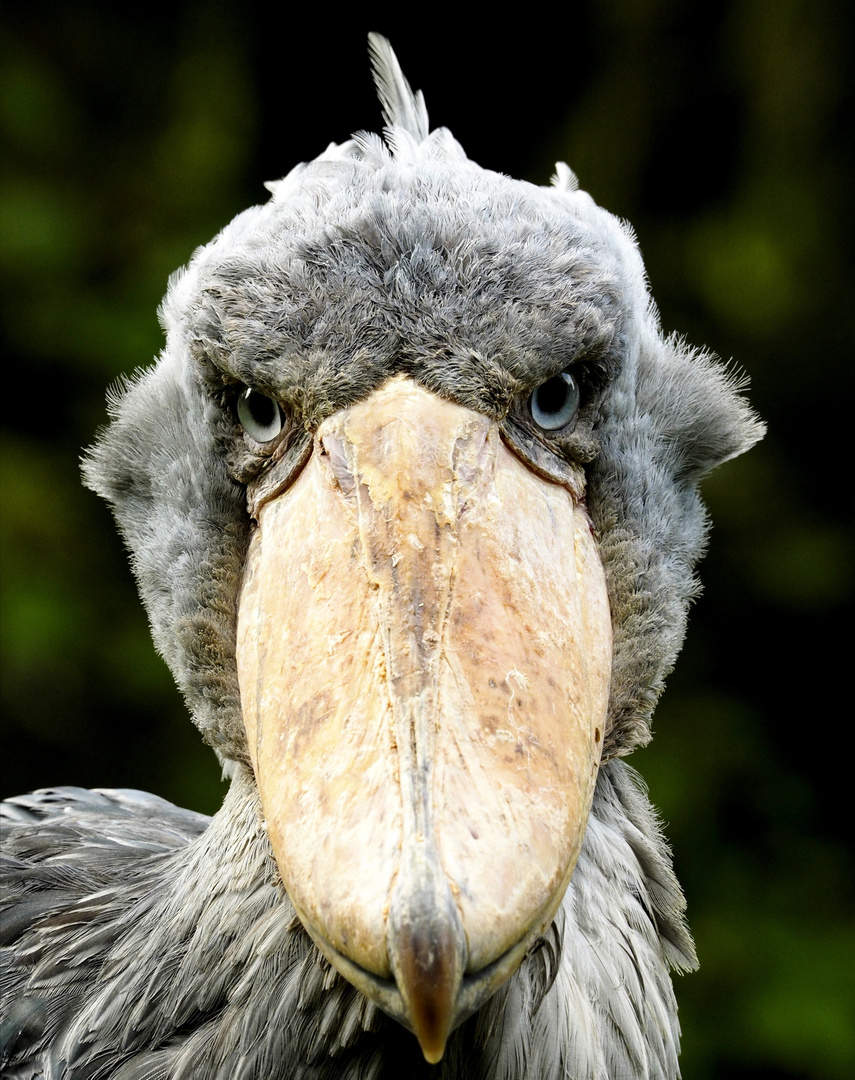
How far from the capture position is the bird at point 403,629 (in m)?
1.02

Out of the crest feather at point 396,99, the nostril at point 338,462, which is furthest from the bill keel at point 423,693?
the crest feather at point 396,99

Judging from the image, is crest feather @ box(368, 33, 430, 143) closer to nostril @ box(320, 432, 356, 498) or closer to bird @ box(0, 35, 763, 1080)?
bird @ box(0, 35, 763, 1080)

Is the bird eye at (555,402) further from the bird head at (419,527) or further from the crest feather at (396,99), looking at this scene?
the crest feather at (396,99)

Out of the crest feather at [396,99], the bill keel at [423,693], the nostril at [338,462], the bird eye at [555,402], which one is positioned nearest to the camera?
the bill keel at [423,693]

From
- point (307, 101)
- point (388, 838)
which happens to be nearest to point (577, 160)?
point (307, 101)

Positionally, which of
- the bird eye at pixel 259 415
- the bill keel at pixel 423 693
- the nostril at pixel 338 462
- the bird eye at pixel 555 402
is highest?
the bird eye at pixel 259 415

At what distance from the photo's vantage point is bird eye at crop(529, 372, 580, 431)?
1342 mm

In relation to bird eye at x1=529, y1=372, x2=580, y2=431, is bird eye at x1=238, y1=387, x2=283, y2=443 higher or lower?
higher

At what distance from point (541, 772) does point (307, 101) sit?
10.9ft

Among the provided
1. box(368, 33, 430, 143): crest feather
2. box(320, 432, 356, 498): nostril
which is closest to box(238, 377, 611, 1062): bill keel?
box(320, 432, 356, 498): nostril

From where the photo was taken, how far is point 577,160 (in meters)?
3.56

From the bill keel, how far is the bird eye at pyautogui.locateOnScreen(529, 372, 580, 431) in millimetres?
71

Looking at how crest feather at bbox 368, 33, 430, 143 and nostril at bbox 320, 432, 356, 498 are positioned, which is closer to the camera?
nostril at bbox 320, 432, 356, 498

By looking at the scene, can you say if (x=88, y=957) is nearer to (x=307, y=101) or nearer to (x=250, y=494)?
(x=250, y=494)
